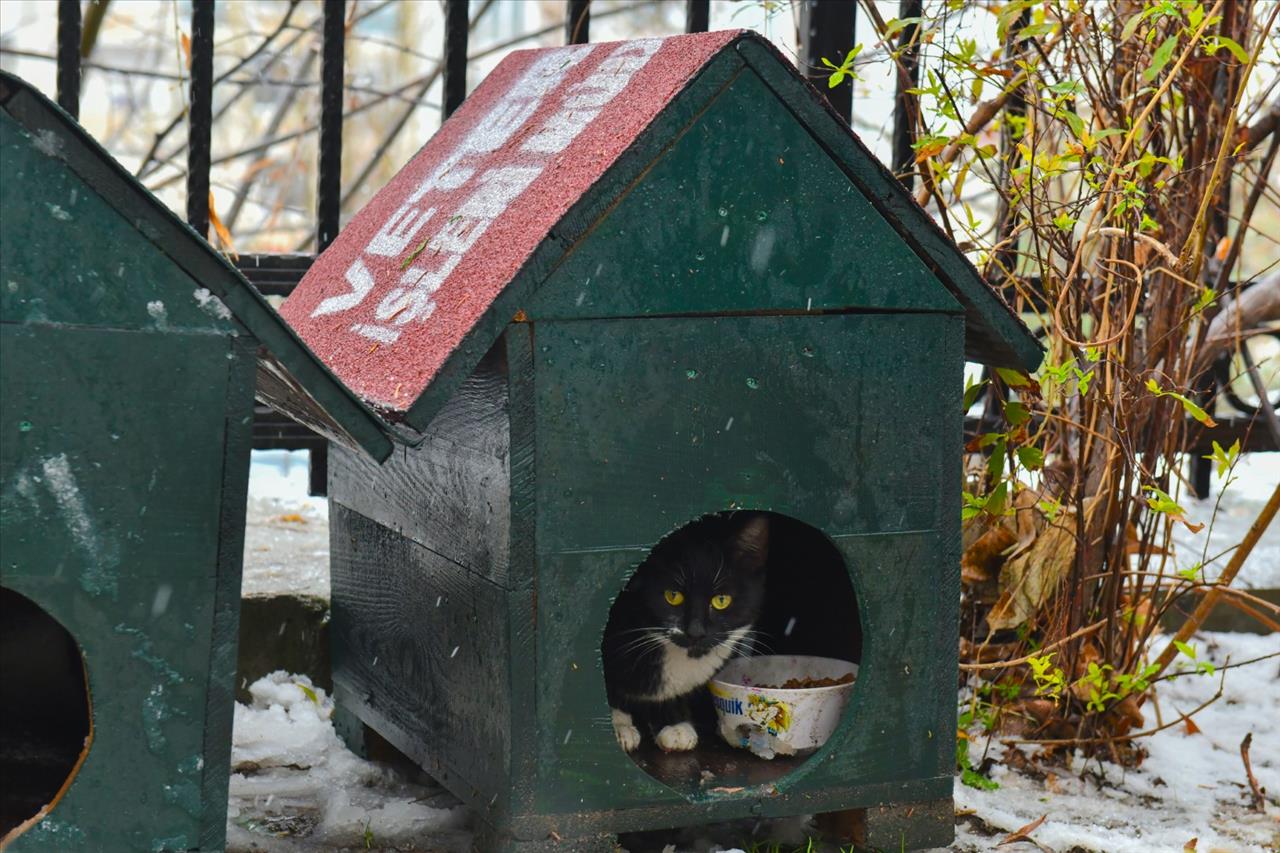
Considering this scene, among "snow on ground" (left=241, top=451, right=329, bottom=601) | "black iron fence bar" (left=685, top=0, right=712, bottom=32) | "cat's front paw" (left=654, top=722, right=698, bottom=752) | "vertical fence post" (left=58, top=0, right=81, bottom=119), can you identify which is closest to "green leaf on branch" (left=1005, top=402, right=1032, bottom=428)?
"cat's front paw" (left=654, top=722, right=698, bottom=752)

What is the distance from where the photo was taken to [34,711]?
283 centimetres

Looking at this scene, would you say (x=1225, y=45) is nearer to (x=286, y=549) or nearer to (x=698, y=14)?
(x=698, y=14)

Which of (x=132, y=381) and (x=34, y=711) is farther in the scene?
(x=34, y=711)

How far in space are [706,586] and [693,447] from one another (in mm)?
440

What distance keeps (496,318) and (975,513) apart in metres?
1.22

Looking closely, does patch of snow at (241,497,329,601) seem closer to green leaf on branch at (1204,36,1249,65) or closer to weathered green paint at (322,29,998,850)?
weathered green paint at (322,29,998,850)

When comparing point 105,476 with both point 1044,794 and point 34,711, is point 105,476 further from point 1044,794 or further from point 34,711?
point 1044,794

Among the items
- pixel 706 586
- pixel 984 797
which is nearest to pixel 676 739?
pixel 706 586

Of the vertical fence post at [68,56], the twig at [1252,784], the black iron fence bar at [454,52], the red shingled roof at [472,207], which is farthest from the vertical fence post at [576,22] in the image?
the twig at [1252,784]

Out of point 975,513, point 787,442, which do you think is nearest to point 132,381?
point 787,442

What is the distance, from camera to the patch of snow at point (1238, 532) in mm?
4004

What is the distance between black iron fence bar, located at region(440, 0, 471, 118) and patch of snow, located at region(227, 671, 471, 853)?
138cm

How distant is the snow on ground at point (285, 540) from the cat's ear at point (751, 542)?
37.7 inches

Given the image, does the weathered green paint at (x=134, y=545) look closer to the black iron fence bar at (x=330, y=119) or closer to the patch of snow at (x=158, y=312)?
the patch of snow at (x=158, y=312)
